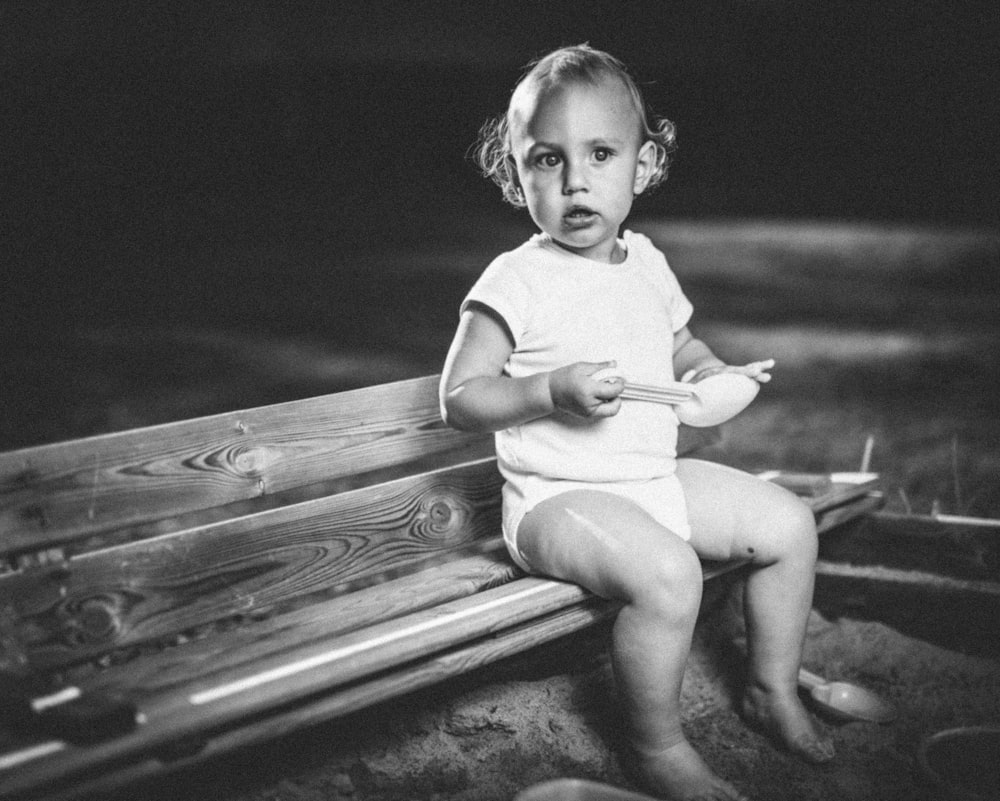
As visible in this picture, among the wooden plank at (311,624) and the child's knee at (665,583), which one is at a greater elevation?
the child's knee at (665,583)

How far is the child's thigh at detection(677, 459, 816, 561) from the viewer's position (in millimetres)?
2141

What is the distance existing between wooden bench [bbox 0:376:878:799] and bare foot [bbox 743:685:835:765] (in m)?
0.30

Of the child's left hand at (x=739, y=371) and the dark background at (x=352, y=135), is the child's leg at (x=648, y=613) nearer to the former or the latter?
the child's left hand at (x=739, y=371)

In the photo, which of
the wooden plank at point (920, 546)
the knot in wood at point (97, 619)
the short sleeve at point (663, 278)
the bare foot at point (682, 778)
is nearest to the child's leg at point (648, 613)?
the bare foot at point (682, 778)

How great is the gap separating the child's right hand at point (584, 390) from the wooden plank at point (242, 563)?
24.3 inches

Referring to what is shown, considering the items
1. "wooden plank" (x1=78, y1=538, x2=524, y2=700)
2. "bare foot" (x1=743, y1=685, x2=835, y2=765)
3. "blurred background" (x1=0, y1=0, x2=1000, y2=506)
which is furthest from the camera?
"blurred background" (x1=0, y1=0, x2=1000, y2=506)

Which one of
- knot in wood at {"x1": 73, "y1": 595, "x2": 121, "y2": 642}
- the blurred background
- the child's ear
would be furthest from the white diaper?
the blurred background

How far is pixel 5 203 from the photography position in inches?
212

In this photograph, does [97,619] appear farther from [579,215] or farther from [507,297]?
[579,215]

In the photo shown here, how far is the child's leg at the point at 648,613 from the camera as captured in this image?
1.85 meters

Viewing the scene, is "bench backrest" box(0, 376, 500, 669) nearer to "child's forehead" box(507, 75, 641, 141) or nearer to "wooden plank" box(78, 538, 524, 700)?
→ "wooden plank" box(78, 538, 524, 700)

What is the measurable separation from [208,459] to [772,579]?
124 centimetres

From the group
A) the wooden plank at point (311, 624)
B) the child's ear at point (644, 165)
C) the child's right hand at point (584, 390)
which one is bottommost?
the wooden plank at point (311, 624)

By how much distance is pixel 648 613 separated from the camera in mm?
1852
